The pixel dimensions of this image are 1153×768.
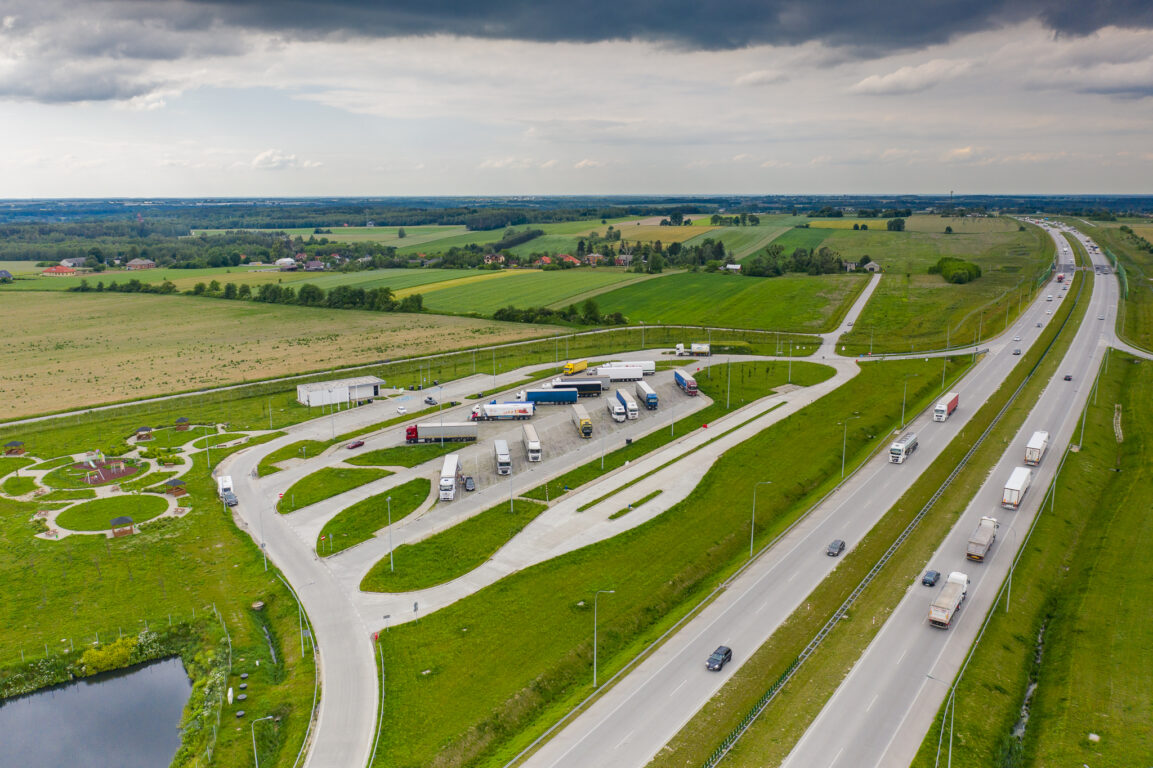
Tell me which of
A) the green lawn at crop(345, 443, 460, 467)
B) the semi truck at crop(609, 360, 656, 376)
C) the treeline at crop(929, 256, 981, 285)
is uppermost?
the treeline at crop(929, 256, 981, 285)

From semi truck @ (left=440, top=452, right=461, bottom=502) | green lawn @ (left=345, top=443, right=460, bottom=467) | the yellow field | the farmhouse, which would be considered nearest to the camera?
semi truck @ (left=440, top=452, right=461, bottom=502)

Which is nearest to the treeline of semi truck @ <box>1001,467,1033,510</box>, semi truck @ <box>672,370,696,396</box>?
semi truck @ <box>672,370,696,396</box>

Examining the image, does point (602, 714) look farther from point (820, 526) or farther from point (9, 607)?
point (9, 607)

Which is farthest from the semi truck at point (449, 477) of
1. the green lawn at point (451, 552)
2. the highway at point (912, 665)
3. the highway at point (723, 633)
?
the highway at point (912, 665)

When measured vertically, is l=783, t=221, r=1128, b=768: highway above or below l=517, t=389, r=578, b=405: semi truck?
below

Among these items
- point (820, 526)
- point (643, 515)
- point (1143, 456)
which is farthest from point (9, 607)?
point (1143, 456)

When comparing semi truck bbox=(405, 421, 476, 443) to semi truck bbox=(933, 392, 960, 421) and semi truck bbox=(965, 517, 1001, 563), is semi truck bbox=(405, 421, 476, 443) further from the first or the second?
semi truck bbox=(933, 392, 960, 421)

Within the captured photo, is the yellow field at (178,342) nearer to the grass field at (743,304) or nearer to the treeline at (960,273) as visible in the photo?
the grass field at (743,304)
